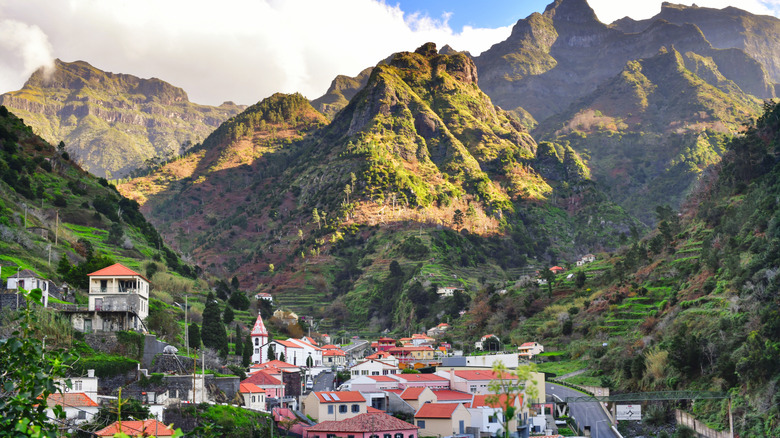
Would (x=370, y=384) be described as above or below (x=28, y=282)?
below

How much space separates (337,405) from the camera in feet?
214

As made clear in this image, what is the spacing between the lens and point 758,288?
69438 millimetres

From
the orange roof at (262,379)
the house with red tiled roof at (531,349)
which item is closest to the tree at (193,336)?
the orange roof at (262,379)

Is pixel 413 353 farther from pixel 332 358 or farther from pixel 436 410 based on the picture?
pixel 436 410

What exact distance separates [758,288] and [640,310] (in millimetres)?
26389

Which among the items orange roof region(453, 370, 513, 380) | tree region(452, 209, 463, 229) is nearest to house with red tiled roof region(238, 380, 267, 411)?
orange roof region(453, 370, 513, 380)

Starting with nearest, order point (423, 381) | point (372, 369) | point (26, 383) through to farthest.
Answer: point (26, 383) → point (423, 381) → point (372, 369)

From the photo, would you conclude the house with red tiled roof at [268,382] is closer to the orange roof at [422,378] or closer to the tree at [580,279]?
the orange roof at [422,378]

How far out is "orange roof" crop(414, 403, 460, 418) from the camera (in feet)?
203

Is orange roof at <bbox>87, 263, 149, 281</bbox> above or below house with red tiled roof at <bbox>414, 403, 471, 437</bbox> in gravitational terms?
above

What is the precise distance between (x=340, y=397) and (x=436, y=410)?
826cm

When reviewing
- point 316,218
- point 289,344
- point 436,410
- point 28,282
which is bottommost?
point 436,410

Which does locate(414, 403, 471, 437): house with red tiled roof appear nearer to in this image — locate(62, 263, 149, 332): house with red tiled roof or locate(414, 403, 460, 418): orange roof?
locate(414, 403, 460, 418): orange roof

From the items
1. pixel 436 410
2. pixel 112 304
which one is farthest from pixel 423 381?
pixel 112 304
